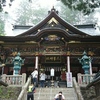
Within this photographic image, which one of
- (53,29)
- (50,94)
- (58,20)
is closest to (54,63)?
(53,29)

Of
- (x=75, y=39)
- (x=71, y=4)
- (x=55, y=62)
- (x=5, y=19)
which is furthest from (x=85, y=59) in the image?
(x=5, y=19)

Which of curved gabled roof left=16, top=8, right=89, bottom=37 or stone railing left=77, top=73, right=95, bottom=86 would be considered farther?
curved gabled roof left=16, top=8, right=89, bottom=37

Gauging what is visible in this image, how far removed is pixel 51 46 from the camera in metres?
16.7

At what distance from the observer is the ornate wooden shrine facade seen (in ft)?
52.2

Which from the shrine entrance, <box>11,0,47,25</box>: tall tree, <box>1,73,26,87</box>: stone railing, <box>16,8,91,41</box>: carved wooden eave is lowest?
<box>1,73,26,87</box>: stone railing

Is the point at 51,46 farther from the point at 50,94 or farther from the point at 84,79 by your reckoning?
the point at 50,94

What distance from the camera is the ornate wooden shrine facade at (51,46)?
15.9m

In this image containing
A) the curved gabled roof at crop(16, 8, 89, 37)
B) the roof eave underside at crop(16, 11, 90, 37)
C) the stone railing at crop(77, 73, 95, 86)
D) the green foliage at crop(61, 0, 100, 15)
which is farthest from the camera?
the curved gabled roof at crop(16, 8, 89, 37)

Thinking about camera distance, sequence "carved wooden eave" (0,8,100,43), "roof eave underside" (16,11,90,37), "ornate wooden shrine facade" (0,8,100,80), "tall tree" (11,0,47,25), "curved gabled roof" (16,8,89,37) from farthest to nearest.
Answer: "tall tree" (11,0,47,25) < "curved gabled roof" (16,8,89,37) < "roof eave underside" (16,11,90,37) < "ornate wooden shrine facade" (0,8,100,80) < "carved wooden eave" (0,8,100,43)

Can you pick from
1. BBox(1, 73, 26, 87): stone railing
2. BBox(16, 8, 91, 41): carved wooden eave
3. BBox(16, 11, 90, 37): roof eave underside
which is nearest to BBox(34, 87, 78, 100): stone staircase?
BBox(1, 73, 26, 87): stone railing

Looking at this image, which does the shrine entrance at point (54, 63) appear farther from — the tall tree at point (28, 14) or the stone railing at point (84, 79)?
the tall tree at point (28, 14)

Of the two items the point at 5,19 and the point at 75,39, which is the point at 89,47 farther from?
the point at 5,19

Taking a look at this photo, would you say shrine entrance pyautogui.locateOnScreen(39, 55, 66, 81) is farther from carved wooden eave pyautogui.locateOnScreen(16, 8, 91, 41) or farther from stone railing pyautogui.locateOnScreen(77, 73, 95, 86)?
stone railing pyautogui.locateOnScreen(77, 73, 95, 86)

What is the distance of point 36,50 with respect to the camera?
16.4 meters
